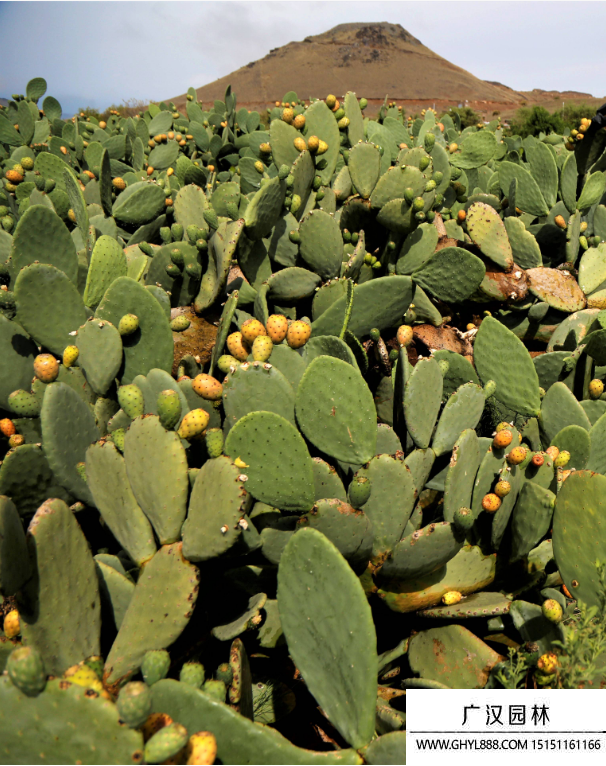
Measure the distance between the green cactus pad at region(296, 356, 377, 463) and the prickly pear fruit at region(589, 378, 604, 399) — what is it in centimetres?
123

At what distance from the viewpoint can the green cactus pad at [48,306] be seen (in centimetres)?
189

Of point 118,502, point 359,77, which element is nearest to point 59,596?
point 118,502

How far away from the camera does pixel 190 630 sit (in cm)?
152

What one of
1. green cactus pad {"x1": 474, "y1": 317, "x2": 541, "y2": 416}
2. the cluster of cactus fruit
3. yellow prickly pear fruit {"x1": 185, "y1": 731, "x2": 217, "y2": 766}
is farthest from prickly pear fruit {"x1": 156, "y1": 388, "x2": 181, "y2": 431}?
green cactus pad {"x1": 474, "y1": 317, "x2": 541, "y2": 416}

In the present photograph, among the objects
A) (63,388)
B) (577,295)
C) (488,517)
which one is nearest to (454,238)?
(577,295)

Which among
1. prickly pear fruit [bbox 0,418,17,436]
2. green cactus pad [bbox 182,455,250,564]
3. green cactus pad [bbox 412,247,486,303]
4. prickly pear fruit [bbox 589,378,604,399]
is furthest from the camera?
green cactus pad [bbox 412,247,486,303]

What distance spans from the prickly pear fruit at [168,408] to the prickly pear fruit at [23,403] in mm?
679

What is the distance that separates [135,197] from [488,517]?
2671mm

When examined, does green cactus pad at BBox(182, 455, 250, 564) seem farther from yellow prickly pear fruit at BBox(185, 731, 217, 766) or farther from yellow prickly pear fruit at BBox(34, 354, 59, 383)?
yellow prickly pear fruit at BBox(34, 354, 59, 383)

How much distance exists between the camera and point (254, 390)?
162 centimetres

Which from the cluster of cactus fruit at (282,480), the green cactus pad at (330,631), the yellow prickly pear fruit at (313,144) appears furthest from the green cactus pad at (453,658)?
the yellow prickly pear fruit at (313,144)

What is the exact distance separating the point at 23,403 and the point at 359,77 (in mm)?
54328

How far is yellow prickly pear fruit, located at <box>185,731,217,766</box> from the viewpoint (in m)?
0.96

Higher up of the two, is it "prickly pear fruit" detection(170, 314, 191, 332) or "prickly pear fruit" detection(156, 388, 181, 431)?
"prickly pear fruit" detection(170, 314, 191, 332)
